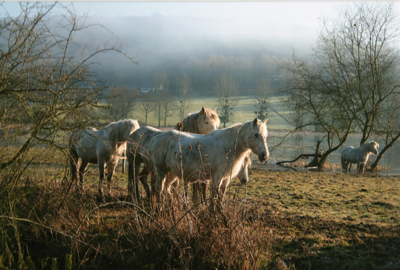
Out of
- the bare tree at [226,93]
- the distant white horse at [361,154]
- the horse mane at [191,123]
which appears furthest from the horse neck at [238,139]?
the bare tree at [226,93]

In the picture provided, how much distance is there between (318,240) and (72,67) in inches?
173

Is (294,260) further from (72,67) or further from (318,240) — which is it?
(72,67)

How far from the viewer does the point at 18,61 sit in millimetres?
4711

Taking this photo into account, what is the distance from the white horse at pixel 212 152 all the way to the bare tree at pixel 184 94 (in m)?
32.9

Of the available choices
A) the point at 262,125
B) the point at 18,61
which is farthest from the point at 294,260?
the point at 18,61

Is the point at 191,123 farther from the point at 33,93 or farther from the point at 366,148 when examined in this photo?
the point at 366,148

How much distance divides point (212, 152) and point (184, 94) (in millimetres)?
40181

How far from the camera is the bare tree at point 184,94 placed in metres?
40.5

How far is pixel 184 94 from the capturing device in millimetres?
45719

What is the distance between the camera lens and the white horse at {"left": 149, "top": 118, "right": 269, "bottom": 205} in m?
5.77

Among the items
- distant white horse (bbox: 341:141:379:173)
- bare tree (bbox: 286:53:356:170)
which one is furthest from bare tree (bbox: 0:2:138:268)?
distant white horse (bbox: 341:141:379:173)

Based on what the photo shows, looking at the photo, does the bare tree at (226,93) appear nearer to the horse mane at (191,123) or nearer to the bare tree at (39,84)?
the horse mane at (191,123)

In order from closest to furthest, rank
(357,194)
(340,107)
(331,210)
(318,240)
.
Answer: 1. (318,240)
2. (331,210)
3. (357,194)
4. (340,107)

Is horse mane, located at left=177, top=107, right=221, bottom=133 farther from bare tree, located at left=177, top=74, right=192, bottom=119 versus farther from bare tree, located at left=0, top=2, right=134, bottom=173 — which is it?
bare tree, located at left=177, top=74, right=192, bottom=119
